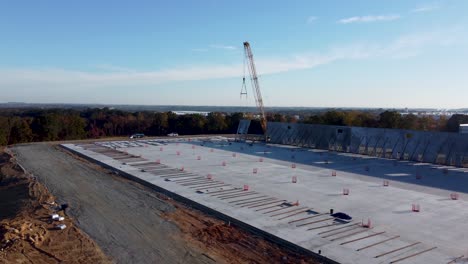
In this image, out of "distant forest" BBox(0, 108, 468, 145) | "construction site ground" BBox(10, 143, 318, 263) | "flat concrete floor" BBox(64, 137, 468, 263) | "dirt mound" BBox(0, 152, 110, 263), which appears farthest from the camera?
"distant forest" BBox(0, 108, 468, 145)

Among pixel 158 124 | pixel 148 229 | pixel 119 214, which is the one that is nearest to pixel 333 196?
pixel 148 229

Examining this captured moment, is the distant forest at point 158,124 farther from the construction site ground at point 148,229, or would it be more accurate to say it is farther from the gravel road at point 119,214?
the construction site ground at point 148,229

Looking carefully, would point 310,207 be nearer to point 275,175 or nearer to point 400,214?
point 400,214

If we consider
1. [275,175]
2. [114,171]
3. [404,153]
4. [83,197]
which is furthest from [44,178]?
[404,153]

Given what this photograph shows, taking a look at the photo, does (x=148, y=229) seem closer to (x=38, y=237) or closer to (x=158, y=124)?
(x=38, y=237)

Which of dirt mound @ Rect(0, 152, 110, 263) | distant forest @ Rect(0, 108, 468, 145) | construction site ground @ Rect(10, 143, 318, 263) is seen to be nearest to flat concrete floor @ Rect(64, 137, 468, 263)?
construction site ground @ Rect(10, 143, 318, 263)

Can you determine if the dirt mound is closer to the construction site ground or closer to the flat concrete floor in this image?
the construction site ground
